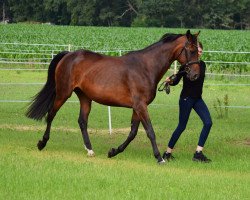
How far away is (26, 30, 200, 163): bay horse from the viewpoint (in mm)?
12078

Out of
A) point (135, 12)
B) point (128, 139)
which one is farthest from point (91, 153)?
point (135, 12)

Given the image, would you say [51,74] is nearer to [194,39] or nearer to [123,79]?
[123,79]

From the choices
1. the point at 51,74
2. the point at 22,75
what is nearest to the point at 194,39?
the point at 51,74

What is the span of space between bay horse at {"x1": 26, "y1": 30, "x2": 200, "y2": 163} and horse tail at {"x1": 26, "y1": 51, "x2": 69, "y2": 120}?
0.06 ft

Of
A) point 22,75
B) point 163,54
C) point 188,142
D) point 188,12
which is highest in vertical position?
point 163,54

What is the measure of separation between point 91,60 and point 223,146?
3257 millimetres

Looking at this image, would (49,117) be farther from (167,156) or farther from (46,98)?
(167,156)

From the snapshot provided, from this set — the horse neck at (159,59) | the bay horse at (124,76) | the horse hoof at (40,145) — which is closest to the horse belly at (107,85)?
the bay horse at (124,76)

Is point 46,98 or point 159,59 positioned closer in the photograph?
point 159,59

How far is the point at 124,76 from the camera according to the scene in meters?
12.3

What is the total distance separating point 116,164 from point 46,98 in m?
2.41

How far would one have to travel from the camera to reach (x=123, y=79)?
40.5 ft

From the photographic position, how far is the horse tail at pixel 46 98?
524 inches

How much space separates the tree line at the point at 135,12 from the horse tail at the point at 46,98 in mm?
81249
